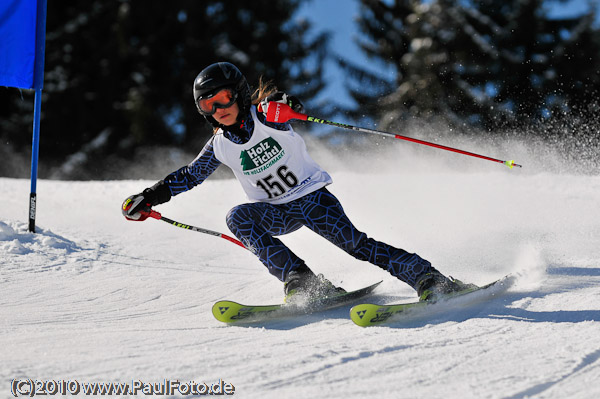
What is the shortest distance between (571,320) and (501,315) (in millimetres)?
286

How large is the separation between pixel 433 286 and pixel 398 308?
12.4 inches

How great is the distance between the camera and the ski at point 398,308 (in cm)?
277

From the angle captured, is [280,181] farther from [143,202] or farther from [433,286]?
[433,286]

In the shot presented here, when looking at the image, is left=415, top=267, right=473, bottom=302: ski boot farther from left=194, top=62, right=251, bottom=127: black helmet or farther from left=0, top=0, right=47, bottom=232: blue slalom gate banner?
left=0, top=0, right=47, bottom=232: blue slalom gate banner

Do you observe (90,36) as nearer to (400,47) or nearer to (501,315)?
(400,47)

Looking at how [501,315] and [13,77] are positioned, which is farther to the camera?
[13,77]

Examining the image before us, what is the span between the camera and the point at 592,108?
657 inches

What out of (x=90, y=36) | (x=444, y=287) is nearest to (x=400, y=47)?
(x=90, y=36)

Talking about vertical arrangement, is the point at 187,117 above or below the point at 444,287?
above

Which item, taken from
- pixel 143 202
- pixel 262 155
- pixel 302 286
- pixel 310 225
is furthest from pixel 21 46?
pixel 302 286

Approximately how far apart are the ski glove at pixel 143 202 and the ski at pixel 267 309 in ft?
2.47

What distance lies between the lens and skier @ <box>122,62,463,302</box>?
3.19m

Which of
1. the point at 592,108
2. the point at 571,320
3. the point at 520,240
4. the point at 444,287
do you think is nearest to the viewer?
the point at 571,320
